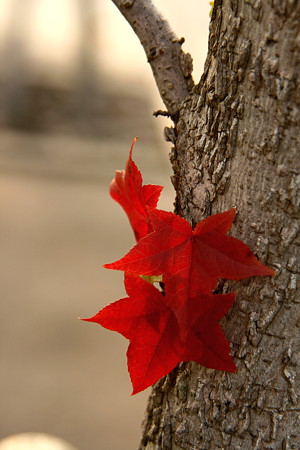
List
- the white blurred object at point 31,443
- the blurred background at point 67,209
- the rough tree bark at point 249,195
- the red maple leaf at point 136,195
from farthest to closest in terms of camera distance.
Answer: the blurred background at point 67,209
the white blurred object at point 31,443
the red maple leaf at point 136,195
the rough tree bark at point 249,195

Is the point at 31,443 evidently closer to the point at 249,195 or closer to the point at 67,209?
the point at 249,195

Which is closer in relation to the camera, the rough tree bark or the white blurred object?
the rough tree bark

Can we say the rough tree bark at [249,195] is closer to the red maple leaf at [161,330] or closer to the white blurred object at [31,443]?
the red maple leaf at [161,330]

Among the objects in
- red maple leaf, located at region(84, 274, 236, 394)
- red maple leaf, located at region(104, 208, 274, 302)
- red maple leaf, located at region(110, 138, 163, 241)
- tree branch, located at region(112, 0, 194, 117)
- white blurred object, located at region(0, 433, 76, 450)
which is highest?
tree branch, located at region(112, 0, 194, 117)

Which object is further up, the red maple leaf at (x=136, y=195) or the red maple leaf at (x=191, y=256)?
the red maple leaf at (x=136, y=195)

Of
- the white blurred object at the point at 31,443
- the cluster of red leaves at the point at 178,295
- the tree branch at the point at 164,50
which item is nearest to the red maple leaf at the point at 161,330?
the cluster of red leaves at the point at 178,295

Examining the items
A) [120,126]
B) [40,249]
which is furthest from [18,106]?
[40,249]

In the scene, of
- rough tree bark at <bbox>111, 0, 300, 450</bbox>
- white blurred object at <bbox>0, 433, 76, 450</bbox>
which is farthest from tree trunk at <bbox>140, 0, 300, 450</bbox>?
white blurred object at <bbox>0, 433, 76, 450</bbox>

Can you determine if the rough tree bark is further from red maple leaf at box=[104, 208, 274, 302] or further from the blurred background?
the blurred background
